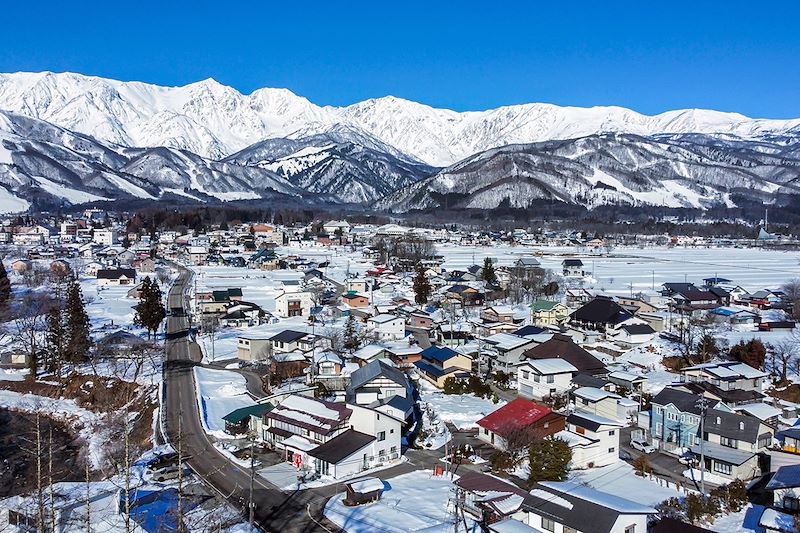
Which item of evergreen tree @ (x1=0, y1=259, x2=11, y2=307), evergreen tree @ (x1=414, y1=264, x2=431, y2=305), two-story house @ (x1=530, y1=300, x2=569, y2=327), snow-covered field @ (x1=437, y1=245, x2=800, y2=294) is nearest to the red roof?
two-story house @ (x1=530, y1=300, x2=569, y2=327)

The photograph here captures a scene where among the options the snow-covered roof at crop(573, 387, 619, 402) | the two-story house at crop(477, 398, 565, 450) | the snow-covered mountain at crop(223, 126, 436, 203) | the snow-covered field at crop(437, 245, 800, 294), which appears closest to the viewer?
the two-story house at crop(477, 398, 565, 450)

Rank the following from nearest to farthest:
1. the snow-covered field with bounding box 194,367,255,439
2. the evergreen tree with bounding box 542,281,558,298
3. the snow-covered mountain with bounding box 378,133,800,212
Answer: the snow-covered field with bounding box 194,367,255,439
the evergreen tree with bounding box 542,281,558,298
the snow-covered mountain with bounding box 378,133,800,212

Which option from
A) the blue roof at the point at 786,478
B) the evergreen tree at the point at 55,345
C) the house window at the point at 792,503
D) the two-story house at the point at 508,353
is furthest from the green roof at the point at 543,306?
the evergreen tree at the point at 55,345

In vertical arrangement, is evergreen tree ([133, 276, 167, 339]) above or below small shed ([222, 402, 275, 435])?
above

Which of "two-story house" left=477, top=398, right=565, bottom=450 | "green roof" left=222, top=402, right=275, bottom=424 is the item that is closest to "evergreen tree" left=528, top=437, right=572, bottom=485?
"two-story house" left=477, top=398, right=565, bottom=450

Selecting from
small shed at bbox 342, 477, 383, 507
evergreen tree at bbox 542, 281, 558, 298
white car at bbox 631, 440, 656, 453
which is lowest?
white car at bbox 631, 440, 656, 453

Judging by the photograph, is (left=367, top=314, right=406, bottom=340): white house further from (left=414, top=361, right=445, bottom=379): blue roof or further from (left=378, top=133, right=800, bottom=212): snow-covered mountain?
(left=378, top=133, right=800, bottom=212): snow-covered mountain

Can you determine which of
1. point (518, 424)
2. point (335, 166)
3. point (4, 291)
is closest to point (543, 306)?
point (518, 424)

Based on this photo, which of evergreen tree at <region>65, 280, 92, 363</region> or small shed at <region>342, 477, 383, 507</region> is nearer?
small shed at <region>342, 477, 383, 507</region>
